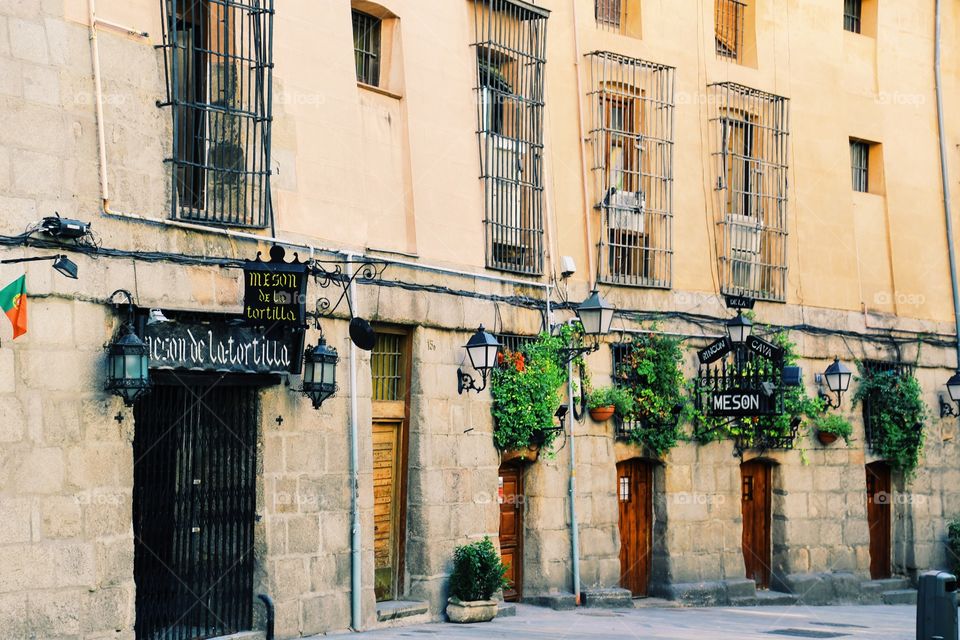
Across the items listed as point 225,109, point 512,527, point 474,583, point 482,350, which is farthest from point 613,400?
point 225,109

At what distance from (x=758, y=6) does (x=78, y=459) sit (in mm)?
12226

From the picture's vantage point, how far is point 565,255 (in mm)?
17125

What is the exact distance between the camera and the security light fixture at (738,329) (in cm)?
1772

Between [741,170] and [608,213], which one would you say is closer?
[608,213]

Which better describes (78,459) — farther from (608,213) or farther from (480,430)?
(608,213)

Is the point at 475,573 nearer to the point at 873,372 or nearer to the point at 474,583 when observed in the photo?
the point at 474,583

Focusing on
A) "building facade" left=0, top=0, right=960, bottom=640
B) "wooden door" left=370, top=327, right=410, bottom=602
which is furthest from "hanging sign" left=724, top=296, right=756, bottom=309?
"wooden door" left=370, top=327, right=410, bottom=602

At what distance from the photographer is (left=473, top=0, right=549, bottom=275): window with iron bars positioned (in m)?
16.2

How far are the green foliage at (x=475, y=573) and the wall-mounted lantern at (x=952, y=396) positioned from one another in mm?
9228

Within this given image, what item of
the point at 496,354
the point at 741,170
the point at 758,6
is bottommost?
the point at 496,354

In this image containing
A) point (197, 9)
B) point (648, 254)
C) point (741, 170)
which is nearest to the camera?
point (197, 9)

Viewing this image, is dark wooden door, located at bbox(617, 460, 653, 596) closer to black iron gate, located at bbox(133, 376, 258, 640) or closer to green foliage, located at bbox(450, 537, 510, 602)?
green foliage, located at bbox(450, 537, 510, 602)

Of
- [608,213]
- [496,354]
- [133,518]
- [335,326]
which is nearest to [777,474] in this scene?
[608,213]

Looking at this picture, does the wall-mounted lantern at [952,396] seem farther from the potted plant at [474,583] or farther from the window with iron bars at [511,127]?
the potted plant at [474,583]
